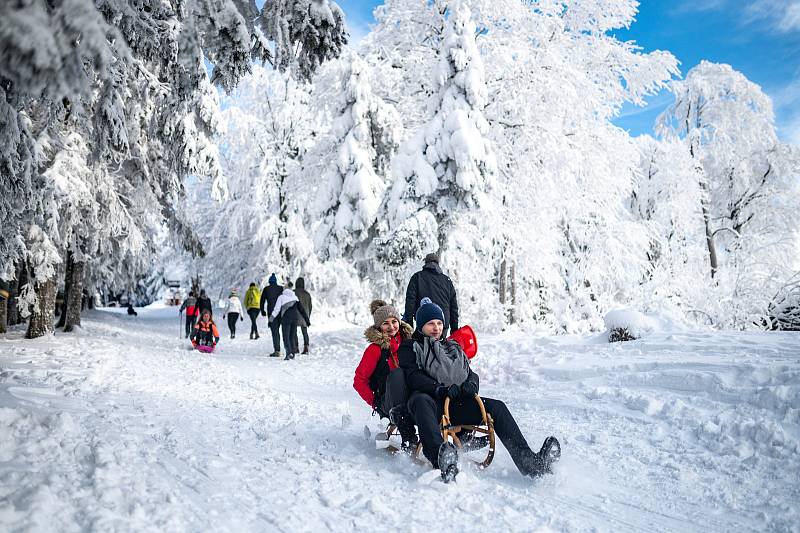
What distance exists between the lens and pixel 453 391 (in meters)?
4.23

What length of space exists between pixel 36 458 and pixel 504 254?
1170 cm

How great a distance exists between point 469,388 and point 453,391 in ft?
0.46

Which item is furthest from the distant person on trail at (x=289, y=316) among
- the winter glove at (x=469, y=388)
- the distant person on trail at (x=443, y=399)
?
the winter glove at (x=469, y=388)

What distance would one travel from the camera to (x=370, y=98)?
531 inches

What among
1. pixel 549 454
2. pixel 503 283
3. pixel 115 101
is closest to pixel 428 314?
pixel 549 454

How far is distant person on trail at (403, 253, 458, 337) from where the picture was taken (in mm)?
7949

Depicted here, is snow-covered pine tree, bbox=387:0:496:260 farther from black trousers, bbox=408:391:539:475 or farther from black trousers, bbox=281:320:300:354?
black trousers, bbox=408:391:539:475

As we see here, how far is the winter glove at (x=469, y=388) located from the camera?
13.6 ft

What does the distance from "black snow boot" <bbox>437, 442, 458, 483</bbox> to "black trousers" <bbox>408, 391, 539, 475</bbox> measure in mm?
114

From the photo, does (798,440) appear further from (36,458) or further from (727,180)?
(727,180)

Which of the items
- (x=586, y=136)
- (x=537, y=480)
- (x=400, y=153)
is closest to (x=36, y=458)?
(x=537, y=480)

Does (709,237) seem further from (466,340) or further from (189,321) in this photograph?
(189,321)

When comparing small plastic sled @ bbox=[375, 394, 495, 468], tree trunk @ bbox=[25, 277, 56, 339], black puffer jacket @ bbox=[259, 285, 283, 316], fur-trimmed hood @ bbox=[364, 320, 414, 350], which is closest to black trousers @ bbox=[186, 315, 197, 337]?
black puffer jacket @ bbox=[259, 285, 283, 316]

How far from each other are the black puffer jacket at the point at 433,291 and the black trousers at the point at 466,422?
3598mm
